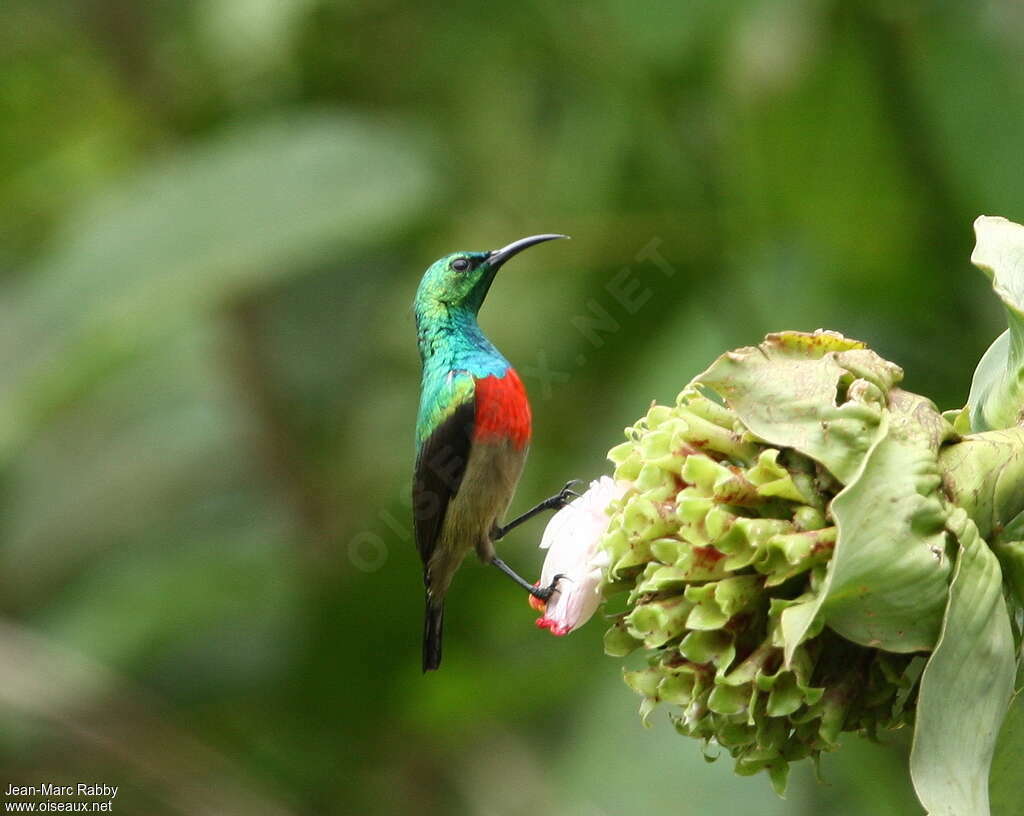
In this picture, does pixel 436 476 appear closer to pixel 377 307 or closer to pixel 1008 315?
pixel 1008 315

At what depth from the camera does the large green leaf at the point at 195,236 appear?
273 centimetres

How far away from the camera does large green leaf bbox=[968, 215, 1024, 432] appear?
115 centimetres

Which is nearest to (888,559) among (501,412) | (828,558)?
(828,558)

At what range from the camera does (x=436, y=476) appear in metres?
1.77

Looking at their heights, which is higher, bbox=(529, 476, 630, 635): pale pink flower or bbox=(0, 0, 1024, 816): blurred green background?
bbox=(529, 476, 630, 635): pale pink flower

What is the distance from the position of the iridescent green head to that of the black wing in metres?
0.19

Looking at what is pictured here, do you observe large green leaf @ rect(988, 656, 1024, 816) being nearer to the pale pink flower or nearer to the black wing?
the pale pink flower

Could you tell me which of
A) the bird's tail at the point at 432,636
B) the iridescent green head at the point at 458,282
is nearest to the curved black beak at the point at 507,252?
the iridescent green head at the point at 458,282

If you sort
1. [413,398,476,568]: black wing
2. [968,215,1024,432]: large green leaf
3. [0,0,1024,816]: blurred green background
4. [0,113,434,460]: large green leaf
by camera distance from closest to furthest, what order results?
1. [968,215,1024,432]: large green leaf
2. [413,398,476,568]: black wing
3. [0,0,1024,816]: blurred green background
4. [0,113,434,460]: large green leaf

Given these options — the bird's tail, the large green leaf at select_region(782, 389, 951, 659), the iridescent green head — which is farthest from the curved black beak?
the large green leaf at select_region(782, 389, 951, 659)

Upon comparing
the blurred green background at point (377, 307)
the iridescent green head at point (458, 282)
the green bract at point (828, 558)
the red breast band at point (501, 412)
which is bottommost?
the blurred green background at point (377, 307)

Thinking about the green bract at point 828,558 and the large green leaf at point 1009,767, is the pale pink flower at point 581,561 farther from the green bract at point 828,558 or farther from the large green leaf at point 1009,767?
the large green leaf at point 1009,767

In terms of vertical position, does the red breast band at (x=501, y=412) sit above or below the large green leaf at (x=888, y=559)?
below

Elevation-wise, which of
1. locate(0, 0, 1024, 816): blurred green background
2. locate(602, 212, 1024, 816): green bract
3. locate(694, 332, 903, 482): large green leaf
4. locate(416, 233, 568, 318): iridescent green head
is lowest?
locate(0, 0, 1024, 816): blurred green background
